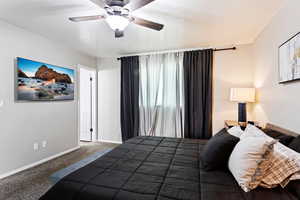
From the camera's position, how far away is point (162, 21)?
2.37m

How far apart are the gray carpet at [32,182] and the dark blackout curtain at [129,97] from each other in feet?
4.35

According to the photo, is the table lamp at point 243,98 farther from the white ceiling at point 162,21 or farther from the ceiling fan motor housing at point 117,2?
the ceiling fan motor housing at point 117,2

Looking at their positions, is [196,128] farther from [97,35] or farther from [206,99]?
[97,35]

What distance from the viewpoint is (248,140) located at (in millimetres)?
1273

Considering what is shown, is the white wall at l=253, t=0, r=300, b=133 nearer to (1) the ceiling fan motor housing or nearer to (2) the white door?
(1) the ceiling fan motor housing

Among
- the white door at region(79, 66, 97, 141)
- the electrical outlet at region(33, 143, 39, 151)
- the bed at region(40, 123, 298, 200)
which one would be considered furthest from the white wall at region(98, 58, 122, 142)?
the bed at region(40, 123, 298, 200)

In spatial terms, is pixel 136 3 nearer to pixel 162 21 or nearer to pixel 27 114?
pixel 162 21

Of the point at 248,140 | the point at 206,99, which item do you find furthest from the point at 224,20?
the point at 248,140

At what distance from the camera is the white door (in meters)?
4.45

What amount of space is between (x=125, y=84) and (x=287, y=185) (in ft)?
11.5

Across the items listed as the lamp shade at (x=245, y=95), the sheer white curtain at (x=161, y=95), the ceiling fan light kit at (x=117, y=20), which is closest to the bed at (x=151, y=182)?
the ceiling fan light kit at (x=117, y=20)

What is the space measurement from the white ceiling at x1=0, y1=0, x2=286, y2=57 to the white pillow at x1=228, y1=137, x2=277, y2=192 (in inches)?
67.8

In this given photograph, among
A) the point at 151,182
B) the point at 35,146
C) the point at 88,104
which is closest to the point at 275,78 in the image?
the point at 151,182

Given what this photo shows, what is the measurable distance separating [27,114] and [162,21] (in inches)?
112
